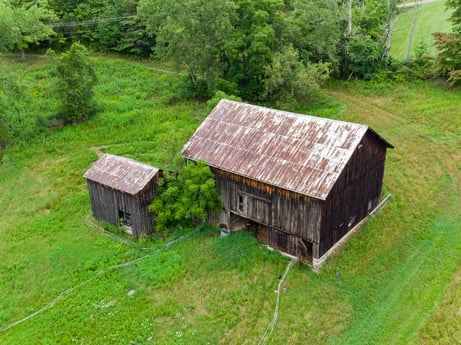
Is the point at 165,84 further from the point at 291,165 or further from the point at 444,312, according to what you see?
the point at 444,312

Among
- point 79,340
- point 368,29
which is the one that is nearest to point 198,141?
point 79,340

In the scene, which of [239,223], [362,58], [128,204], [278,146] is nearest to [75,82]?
[128,204]

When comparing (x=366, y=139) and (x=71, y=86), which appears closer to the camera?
(x=366, y=139)

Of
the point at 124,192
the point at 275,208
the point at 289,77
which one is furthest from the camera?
the point at 289,77

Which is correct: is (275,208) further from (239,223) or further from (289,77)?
(289,77)

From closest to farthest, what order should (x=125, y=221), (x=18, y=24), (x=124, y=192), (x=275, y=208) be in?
(x=275, y=208) < (x=124, y=192) < (x=125, y=221) < (x=18, y=24)

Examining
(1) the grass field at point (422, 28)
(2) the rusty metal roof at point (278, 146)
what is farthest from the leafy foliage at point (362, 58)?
(2) the rusty metal roof at point (278, 146)

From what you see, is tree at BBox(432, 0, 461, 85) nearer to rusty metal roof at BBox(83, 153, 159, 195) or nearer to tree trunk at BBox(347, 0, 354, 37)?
tree trunk at BBox(347, 0, 354, 37)

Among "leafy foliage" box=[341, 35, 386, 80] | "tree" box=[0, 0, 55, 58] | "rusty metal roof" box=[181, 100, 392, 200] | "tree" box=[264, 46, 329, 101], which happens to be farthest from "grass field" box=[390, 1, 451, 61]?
"tree" box=[0, 0, 55, 58]
